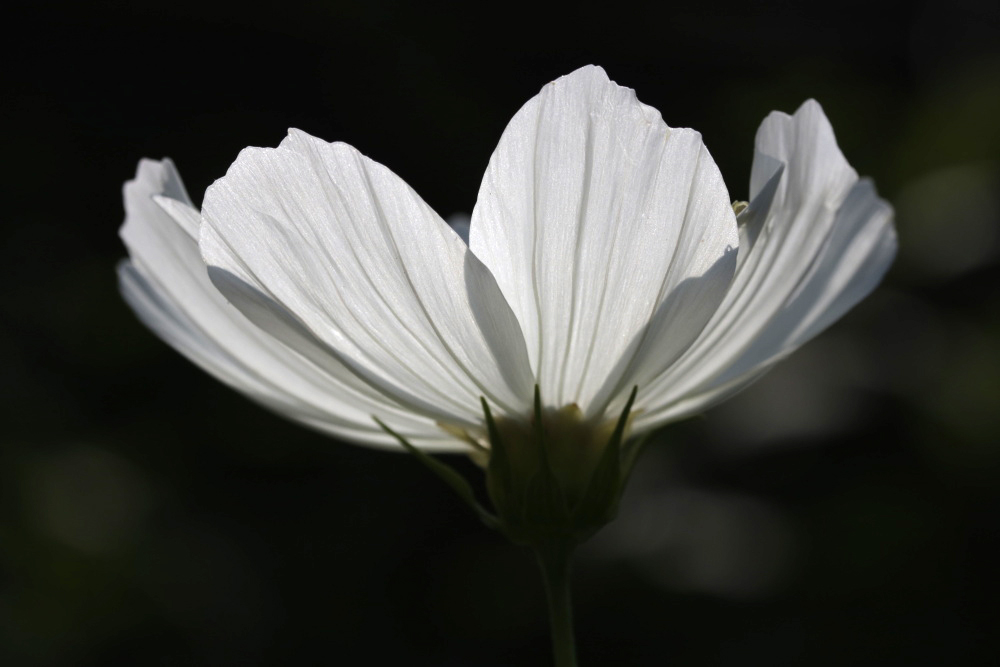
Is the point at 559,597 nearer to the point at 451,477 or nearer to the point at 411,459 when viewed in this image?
the point at 451,477

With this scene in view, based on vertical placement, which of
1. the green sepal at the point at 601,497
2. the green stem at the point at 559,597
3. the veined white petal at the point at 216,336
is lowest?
the green stem at the point at 559,597

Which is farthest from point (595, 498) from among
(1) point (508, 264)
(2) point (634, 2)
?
(2) point (634, 2)

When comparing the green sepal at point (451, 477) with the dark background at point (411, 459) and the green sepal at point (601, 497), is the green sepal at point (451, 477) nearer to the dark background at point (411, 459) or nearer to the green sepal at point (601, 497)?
the green sepal at point (601, 497)

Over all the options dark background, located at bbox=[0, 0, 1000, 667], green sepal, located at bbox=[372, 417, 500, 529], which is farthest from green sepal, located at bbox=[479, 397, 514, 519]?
dark background, located at bbox=[0, 0, 1000, 667]

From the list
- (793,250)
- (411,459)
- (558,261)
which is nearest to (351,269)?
(558,261)

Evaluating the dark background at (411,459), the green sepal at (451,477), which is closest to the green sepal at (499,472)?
the green sepal at (451,477)

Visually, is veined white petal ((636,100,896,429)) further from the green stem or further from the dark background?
the dark background
